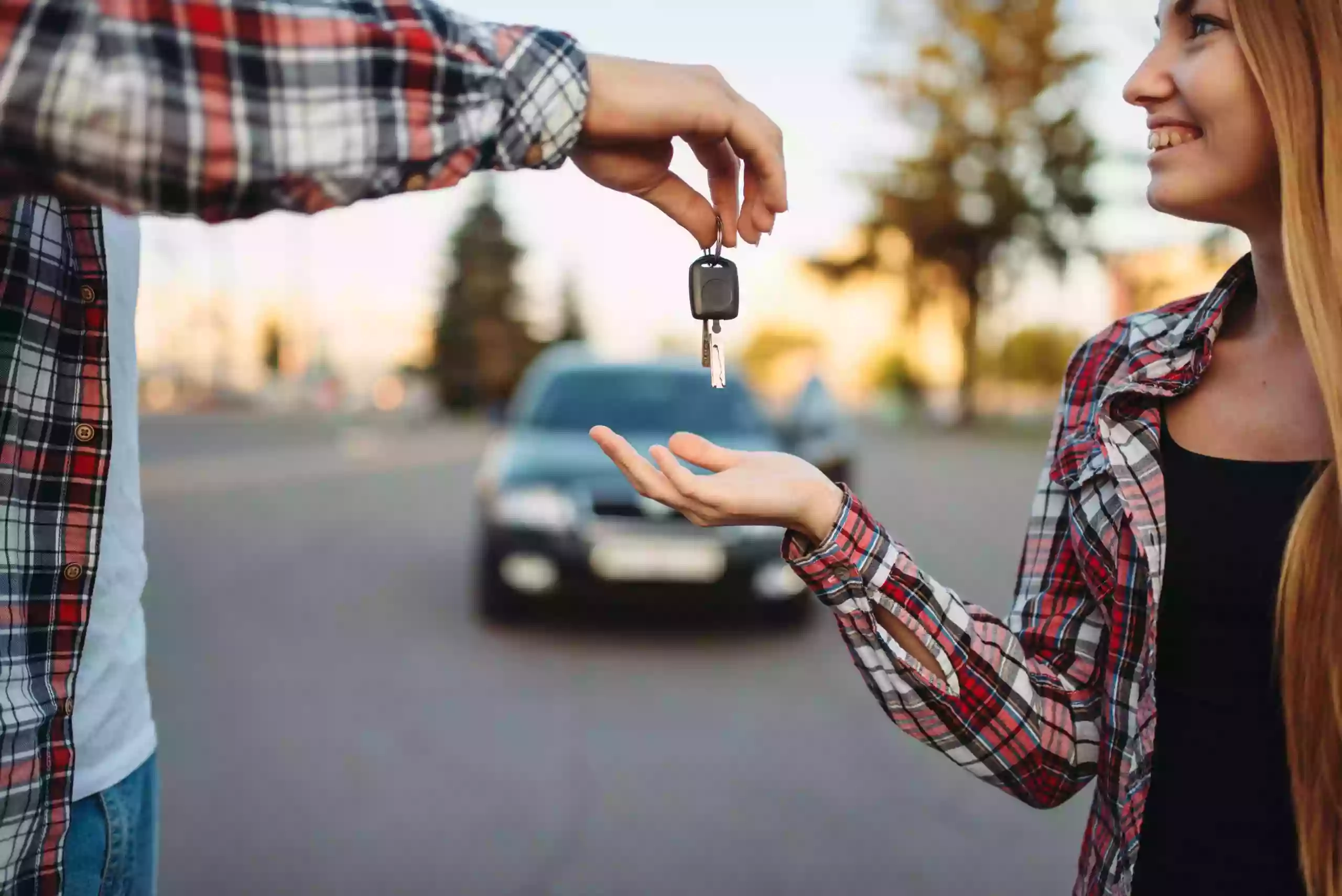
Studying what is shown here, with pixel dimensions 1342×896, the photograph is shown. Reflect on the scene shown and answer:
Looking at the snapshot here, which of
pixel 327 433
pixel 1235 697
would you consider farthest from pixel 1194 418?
pixel 327 433

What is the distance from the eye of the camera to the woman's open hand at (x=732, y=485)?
129 centimetres

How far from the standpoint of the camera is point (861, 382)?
92062 mm

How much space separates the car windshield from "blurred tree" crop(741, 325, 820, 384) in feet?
364

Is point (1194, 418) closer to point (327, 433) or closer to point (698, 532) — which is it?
point (698, 532)

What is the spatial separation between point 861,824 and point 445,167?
11.3ft

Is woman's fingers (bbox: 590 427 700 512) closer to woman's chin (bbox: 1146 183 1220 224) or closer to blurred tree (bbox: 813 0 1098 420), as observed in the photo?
woman's chin (bbox: 1146 183 1220 224)

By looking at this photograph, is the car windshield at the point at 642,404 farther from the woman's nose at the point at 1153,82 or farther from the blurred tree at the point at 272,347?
the blurred tree at the point at 272,347

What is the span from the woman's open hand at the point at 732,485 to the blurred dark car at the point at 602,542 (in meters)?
4.60

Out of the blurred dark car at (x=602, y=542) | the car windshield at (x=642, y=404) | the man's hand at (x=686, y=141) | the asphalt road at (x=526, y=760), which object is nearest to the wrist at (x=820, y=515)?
the man's hand at (x=686, y=141)

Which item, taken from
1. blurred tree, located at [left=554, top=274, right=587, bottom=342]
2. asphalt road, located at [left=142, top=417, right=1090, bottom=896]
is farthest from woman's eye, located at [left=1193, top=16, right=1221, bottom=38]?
blurred tree, located at [left=554, top=274, right=587, bottom=342]

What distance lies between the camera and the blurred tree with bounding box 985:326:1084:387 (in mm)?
43750

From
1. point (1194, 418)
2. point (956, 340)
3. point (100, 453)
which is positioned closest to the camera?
point (100, 453)

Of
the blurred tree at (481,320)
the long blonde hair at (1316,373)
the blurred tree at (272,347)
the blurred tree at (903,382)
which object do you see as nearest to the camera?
the long blonde hair at (1316,373)

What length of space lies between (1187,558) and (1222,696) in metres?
0.18
